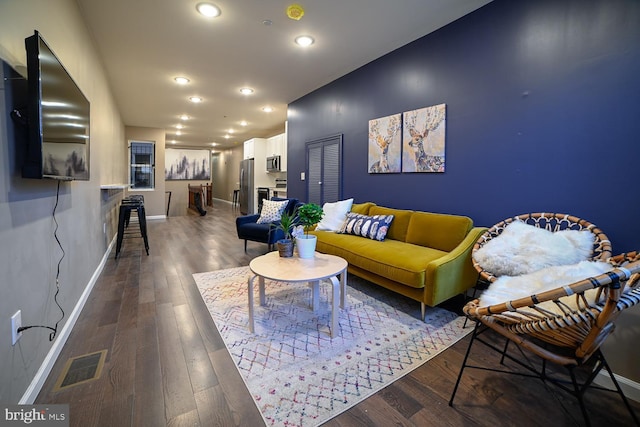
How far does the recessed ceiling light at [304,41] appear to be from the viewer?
3.04 metres

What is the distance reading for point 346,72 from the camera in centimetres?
402

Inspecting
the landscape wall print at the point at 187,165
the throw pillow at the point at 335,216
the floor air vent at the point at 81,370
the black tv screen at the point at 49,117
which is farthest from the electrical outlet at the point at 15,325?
the landscape wall print at the point at 187,165

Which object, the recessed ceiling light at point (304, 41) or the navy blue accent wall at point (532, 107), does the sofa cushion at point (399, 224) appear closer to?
the navy blue accent wall at point (532, 107)

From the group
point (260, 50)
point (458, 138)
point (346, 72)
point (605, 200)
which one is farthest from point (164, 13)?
point (605, 200)

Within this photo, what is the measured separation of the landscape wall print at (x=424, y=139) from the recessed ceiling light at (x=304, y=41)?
51.4 inches

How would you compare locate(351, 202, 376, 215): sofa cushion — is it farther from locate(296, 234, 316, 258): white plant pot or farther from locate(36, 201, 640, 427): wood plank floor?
locate(36, 201, 640, 427): wood plank floor

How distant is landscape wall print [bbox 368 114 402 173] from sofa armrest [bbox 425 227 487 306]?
4.29 ft

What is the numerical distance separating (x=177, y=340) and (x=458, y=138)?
291cm

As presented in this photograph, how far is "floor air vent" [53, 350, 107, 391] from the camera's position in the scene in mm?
1504

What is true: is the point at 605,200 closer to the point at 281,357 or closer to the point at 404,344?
the point at 404,344

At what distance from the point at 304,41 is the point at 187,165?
31.6 feet

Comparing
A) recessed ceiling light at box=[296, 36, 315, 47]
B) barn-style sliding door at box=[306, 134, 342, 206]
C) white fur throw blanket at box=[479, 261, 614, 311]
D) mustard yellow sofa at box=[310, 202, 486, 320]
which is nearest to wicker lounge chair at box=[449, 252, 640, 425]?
white fur throw blanket at box=[479, 261, 614, 311]

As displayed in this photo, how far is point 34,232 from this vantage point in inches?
56.9

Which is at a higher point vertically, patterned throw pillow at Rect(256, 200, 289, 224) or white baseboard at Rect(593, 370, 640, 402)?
patterned throw pillow at Rect(256, 200, 289, 224)
